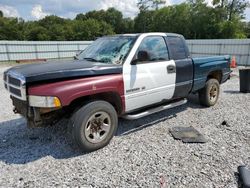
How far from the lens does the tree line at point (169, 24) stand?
41781mm

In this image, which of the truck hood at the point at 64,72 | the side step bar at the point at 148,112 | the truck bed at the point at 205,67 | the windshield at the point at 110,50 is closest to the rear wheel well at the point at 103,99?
the side step bar at the point at 148,112

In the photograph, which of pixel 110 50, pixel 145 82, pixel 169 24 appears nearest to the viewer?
pixel 145 82

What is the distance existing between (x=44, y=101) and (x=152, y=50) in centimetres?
237

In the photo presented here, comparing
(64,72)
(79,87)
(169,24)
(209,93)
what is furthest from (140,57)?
(169,24)

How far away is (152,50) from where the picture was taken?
4.33 metres

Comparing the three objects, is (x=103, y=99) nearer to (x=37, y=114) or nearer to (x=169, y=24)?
(x=37, y=114)

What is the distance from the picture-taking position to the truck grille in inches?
118

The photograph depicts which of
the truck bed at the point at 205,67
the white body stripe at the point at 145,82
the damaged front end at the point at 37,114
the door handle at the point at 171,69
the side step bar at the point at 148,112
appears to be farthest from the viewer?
the truck bed at the point at 205,67

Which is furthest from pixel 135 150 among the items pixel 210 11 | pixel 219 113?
pixel 210 11

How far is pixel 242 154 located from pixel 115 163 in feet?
6.90

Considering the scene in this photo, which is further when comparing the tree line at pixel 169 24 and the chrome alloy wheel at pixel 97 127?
the tree line at pixel 169 24

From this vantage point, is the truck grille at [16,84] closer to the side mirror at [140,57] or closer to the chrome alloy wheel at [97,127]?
the chrome alloy wheel at [97,127]

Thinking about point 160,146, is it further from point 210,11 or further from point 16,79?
point 210,11

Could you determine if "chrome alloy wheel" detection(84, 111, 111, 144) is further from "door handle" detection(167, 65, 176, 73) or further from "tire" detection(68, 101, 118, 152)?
"door handle" detection(167, 65, 176, 73)
